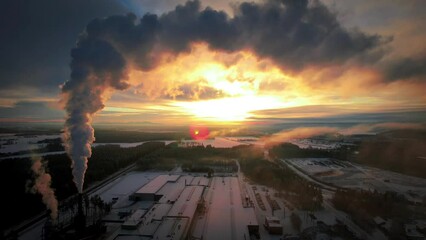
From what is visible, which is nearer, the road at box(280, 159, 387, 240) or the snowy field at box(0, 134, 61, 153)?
the road at box(280, 159, 387, 240)

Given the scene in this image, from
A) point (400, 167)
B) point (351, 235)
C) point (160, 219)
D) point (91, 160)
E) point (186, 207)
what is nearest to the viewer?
point (351, 235)

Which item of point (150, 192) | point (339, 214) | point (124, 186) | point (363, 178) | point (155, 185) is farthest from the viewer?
point (363, 178)

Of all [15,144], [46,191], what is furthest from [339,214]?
[15,144]

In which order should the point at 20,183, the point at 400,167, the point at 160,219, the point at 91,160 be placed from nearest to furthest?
the point at 160,219, the point at 20,183, the point at 400,167, the point at 91,160

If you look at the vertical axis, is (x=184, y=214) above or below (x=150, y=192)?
below

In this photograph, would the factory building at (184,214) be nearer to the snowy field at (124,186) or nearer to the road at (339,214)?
the snowy field at (124,186)

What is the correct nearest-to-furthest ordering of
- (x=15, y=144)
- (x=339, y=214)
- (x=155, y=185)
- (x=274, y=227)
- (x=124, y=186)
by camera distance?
(x=274, y=227)
(x=339, y=214)
(x=155, y=185)
(x=124, y=186)
(x=15, y=144)

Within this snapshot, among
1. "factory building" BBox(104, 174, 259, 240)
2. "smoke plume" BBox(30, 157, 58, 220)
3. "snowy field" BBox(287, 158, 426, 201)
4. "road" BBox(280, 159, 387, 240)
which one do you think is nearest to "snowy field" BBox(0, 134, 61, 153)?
"smoke plume" BBox(30, 157, 58, 220)

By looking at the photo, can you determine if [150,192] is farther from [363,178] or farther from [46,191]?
[363,178]

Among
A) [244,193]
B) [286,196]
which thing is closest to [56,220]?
[244,193]

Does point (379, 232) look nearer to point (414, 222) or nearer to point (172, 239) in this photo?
point (414, 222)

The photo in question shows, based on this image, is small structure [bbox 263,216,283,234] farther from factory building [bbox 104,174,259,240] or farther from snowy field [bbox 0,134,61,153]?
snowy field [bbox 0,134,61,153]
